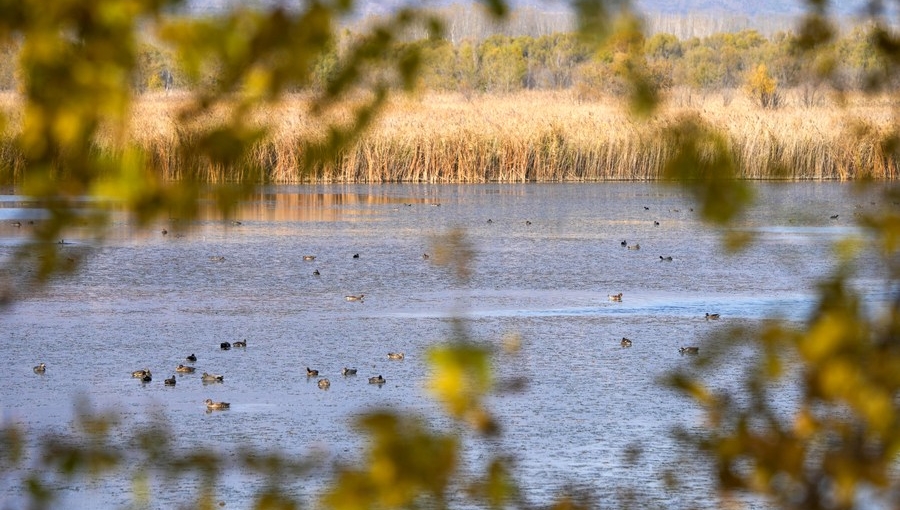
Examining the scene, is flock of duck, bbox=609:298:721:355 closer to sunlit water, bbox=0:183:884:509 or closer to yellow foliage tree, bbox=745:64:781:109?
sunlit water, bbox=0:183:884:509

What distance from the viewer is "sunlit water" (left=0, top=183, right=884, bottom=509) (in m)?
6.25

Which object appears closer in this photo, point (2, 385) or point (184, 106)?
point (184, 106)

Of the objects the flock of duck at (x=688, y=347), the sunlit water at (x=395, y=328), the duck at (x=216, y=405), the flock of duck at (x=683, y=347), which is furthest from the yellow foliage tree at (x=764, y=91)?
the duck at (x=216, y=405)

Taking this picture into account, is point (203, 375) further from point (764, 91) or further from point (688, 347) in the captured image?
point (764, 91)

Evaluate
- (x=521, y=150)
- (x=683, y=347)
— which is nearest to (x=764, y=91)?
(x=521, y=150)

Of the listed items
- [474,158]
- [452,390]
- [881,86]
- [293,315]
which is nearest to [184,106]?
[452,390]

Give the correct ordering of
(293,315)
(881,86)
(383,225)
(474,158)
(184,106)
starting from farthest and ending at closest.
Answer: (474,158)
(383,225)
(293,315)
(881,86)
(184,106)

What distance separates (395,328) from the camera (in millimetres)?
10398

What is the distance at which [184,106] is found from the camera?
5.50 feet

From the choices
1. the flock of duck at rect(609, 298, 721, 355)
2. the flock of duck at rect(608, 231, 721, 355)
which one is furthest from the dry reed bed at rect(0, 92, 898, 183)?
the flock of duck at rect(609, 298, 721, 355)

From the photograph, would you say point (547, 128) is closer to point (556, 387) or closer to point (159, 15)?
point (556, 387)

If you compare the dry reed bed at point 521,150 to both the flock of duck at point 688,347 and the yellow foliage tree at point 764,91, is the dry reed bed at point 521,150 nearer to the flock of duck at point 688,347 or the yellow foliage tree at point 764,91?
the yellow foliage tree at point 764,91

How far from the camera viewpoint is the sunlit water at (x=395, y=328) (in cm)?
625

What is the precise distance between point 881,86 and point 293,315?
9259 mm
